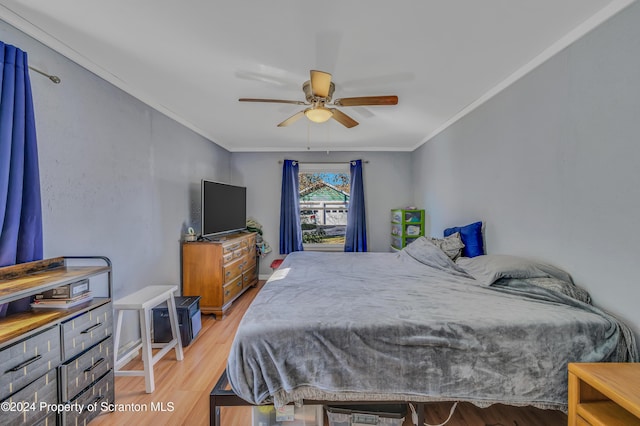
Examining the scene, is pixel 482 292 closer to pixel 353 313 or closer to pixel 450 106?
pixel 353 313

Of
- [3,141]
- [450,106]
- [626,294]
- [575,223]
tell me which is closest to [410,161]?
[450,106]

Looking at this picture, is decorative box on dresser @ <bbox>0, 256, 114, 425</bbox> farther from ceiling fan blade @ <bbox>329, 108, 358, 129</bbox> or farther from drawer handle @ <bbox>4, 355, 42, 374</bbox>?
ceiling fan blade @ <bbox>329, 108, 358, 129</bbox>

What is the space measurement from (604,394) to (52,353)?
2.57 metres

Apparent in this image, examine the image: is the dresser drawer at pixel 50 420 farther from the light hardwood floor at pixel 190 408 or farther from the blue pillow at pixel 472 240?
the blue pillow at pixel 472 240

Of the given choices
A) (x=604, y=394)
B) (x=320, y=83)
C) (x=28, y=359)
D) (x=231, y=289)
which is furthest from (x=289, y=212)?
(x=604, y=394)

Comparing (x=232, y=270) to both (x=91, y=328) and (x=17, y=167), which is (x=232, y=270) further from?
(x=17, y=167)

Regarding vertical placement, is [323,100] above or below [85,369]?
above

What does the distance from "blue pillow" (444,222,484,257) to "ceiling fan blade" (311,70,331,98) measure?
1.97 meters

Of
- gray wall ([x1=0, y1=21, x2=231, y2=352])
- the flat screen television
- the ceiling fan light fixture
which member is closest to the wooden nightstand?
the ceiling fan light fixture

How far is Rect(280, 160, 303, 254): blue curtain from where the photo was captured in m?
4.83

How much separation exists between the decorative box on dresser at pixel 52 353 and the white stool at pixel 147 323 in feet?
0.77

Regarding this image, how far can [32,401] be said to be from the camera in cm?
120

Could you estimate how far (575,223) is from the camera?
1714mm

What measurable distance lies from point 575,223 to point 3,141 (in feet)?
11.2
